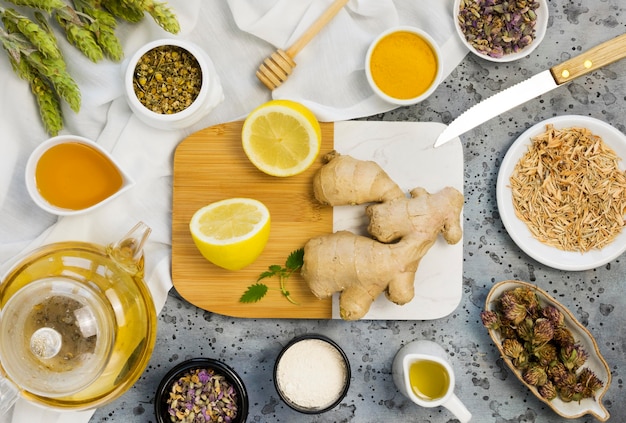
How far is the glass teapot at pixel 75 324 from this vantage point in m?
1.42

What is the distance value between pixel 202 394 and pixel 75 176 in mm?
686

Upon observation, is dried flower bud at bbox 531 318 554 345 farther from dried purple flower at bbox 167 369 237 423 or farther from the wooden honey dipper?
the wooden honey dipper

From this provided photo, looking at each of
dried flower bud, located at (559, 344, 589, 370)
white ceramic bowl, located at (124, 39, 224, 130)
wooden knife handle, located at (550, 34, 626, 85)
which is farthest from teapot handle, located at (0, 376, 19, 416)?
wooden knife handle, located at (550, 34, 626, 85)

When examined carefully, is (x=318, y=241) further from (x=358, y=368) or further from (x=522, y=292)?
(x=522, y=292)

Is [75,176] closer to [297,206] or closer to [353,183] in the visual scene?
[297,206]

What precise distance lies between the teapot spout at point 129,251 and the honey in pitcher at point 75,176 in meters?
0.20

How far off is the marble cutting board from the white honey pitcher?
10 cm

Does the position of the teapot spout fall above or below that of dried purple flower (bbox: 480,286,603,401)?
above

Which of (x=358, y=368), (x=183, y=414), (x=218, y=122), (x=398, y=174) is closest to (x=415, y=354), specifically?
(x=358, y=368)

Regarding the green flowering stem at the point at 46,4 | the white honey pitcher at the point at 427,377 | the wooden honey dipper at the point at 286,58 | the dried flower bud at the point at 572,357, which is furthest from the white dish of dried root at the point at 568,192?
the green flowering stem at the point at 46,4

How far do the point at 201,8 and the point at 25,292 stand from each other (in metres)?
0.94

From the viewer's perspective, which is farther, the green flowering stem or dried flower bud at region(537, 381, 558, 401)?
dried flower bud at region(537, 381, 558, 401)

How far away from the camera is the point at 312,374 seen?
177 centimetres

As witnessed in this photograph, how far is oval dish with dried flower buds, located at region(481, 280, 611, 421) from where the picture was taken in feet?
5.87
